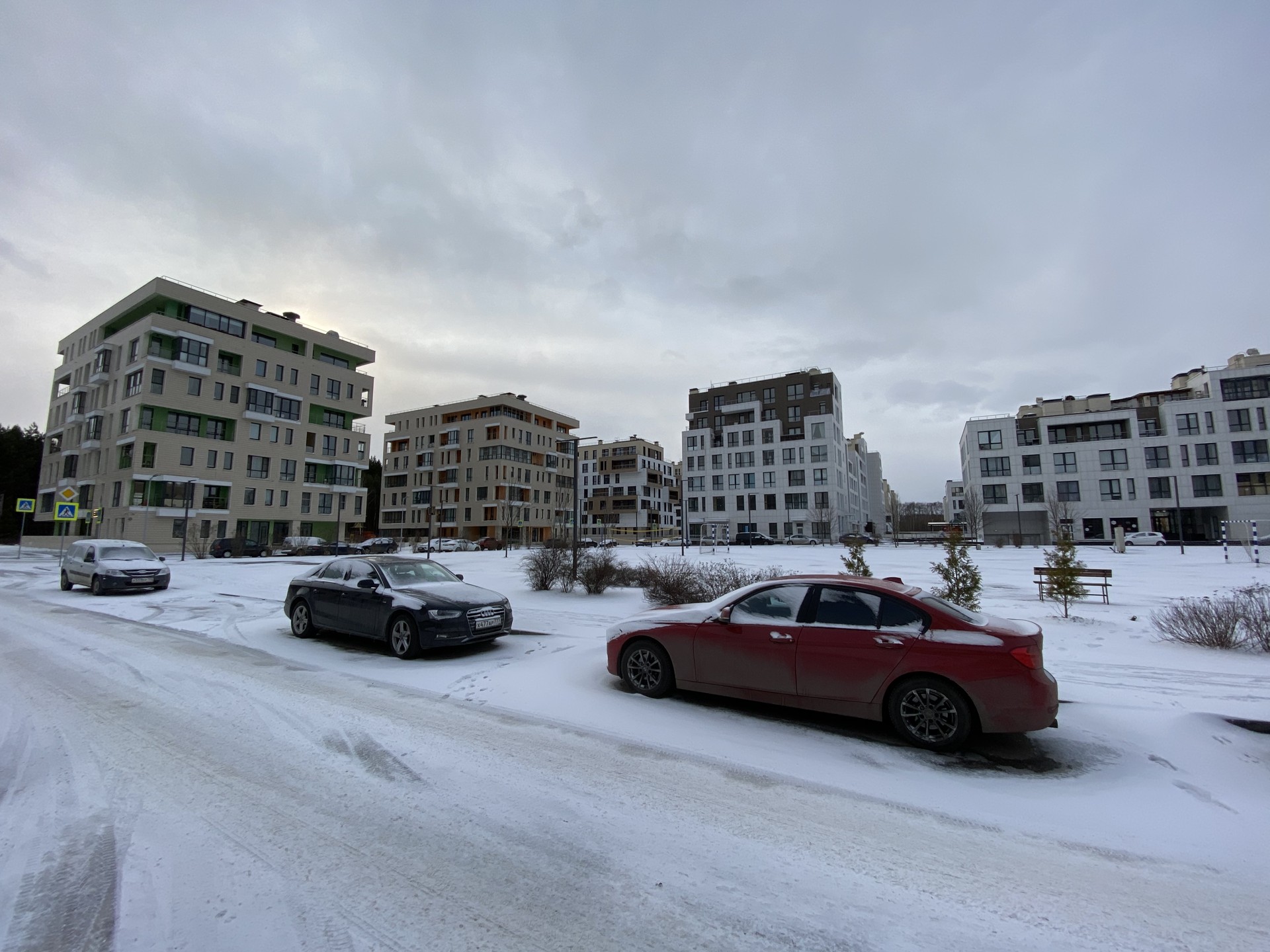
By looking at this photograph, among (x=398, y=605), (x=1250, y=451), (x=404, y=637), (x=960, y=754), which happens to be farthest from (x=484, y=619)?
(x=1250, y=451)

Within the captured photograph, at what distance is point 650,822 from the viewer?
153 inches

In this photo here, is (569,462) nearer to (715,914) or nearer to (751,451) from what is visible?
(751,451)

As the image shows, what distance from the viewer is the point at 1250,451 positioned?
187ft

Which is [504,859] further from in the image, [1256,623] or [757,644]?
[1256,623]

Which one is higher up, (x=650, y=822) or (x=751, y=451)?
(x=751, y=451)

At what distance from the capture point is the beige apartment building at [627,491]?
96.4 metres

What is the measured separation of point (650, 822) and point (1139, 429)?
7887 centimetres

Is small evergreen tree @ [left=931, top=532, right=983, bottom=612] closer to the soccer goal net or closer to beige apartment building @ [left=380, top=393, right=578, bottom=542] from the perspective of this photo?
the soccer goal net

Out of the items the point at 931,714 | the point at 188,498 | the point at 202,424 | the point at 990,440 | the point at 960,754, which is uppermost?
the point at 990,440

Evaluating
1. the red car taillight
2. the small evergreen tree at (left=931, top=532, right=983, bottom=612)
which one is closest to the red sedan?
the red car taillight

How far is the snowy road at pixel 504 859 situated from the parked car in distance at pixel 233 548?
3993 cm

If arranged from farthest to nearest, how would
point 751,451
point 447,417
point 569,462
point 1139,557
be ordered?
point 569,462 → point 447,417 → point 751,451 → point 1139,557

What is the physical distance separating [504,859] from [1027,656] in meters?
4.47

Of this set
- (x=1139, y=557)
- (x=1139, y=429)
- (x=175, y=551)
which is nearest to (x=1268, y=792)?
(x=1139, y=557)
